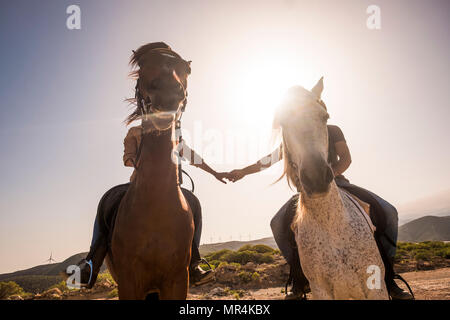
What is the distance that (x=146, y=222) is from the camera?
2967mm

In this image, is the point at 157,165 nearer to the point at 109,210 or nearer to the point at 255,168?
the point at 109,210

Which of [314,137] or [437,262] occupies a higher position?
[314,137]

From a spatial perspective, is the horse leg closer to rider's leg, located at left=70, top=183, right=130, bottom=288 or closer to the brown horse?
the brown horse

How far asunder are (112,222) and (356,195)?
3.94 m

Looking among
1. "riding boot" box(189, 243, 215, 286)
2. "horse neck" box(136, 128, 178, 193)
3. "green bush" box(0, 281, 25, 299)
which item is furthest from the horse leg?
"green bush" box(0, 281, 25, 299)

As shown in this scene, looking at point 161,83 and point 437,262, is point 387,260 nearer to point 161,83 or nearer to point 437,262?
point 161,83

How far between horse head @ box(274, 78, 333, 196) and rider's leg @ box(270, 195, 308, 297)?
119 cm

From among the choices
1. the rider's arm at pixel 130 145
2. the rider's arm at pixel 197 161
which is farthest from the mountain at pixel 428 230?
the rider's arm at pixel 130 145

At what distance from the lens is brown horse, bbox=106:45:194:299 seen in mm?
2928

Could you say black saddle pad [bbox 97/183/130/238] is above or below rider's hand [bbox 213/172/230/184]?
below
